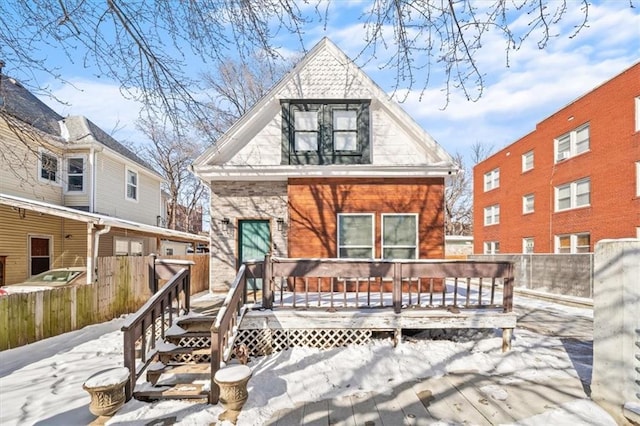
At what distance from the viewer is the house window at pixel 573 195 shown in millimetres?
15303

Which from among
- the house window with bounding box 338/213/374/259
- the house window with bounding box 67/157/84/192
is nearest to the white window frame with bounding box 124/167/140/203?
the house window with bounding box 67/157/84/192

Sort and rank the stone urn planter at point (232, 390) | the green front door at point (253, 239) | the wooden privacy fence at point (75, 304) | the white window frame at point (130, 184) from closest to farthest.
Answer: the stone urn planter at point (232, 390)
the wooden privacy fence at point (75, 304)
the green front door at point (253, 239)
the white window frame at point (130, 184)

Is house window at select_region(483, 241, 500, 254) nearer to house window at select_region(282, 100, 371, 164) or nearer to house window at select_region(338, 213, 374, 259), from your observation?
house window at select_region(338, 213, 374, 259)

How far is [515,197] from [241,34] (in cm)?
2092

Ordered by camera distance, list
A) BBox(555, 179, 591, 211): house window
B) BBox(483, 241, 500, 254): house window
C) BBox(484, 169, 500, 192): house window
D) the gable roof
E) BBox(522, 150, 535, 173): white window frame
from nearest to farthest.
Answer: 1. the gable roof
2. BBox(555, 179, 591, 211): house window
3. BBox(522, 150, 535, 173): white window frame
4. BBox(483, 241, 500, 254): house window
5. BBox(484, 169, 500, 192): house window

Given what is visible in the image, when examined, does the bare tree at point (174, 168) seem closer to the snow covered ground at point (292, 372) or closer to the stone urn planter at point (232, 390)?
the snow covered ground at point (292, 372)

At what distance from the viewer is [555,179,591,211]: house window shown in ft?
50.2

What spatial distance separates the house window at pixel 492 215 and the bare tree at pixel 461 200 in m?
10.2

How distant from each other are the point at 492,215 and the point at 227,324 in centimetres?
2342

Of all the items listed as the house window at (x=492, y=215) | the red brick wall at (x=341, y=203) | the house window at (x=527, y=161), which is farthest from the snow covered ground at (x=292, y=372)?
the house window at (x=492, y=215)

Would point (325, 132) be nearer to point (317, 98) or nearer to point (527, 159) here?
point (317, 98)

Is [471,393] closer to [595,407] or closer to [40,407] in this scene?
[595,407]

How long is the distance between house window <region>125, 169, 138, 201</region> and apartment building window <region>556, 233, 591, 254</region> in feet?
69.1

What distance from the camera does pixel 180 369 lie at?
14.5 ft
